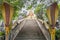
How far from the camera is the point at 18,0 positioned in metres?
8.15

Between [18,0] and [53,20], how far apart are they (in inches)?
102

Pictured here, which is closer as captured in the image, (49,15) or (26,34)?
(49,15)

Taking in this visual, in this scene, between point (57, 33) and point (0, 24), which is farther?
point (0, 24)

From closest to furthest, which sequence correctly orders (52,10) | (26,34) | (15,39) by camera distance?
(52,10)
(15,39)
(26,34)

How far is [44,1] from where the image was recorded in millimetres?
8641

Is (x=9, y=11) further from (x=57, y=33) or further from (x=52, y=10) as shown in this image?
(x=57, y=33)

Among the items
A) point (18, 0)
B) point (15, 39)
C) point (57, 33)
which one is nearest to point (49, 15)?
point (57, 33)

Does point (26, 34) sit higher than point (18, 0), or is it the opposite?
point (18, 0)

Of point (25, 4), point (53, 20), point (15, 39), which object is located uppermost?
point (25, 4)

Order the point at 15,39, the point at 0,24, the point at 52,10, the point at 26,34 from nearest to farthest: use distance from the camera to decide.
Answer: the point at 52,10 < the point at 15,39 < the point at 26,34 < the point at 0,24

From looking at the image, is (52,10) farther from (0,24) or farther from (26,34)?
(0,24)

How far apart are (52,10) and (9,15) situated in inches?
61.9

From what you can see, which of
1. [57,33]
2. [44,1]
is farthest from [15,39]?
[44,1]

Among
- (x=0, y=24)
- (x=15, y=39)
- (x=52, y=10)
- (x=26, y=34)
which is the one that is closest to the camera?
(x=52, y=10)
